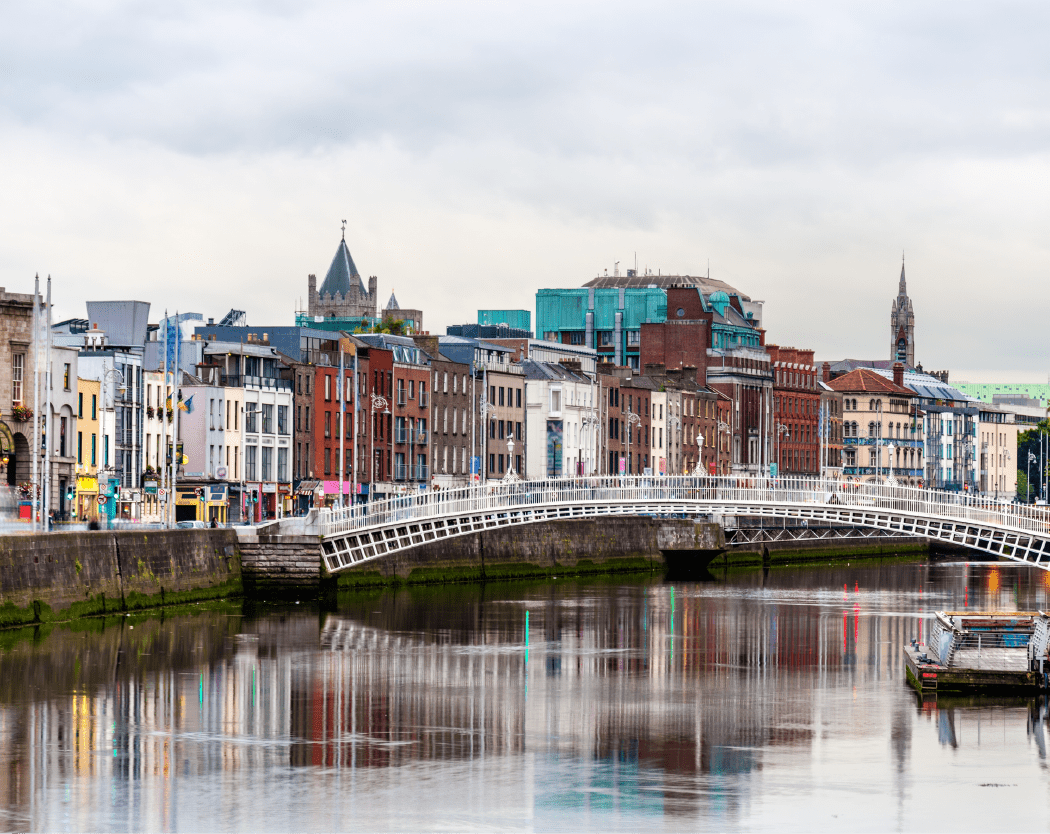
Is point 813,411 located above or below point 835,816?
above

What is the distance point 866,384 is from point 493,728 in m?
142

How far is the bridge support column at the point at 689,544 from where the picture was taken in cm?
10456

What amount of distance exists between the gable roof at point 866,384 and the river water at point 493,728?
113m

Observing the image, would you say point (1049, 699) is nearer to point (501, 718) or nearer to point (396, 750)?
point (501, 718)

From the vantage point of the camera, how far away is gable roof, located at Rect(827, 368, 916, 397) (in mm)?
180750

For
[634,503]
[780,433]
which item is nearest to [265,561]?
[634,503]

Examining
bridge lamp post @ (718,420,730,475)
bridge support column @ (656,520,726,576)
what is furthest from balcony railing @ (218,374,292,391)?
bridge lamp post @ (718,420,730,475)

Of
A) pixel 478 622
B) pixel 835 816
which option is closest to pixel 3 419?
pixel 478 622

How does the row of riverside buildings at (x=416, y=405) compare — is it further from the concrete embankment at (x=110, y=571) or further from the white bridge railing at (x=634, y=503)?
the white bridge railing at (x=634, y=503)

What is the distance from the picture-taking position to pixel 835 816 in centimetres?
3250

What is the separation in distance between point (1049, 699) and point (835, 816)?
1419cm

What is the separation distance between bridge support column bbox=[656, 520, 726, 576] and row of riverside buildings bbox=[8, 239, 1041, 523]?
21.2 ft

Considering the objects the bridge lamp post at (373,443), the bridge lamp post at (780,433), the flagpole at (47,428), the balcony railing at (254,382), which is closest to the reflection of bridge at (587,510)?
the flagpole at (47,428)

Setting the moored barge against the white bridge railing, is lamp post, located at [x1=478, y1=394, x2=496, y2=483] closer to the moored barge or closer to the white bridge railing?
the white bridge railing
